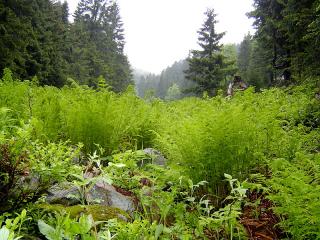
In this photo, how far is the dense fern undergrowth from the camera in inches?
78.6

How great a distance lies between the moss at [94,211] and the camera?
7.45ft

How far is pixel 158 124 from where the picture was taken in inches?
208

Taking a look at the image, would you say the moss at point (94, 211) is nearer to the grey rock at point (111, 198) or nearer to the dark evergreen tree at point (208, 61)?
the grey rock at point (111, 198)

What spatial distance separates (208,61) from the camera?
28.1 m

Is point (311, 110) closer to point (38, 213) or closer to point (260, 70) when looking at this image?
point (38, 213)

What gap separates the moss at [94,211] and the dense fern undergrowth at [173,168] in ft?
0.11

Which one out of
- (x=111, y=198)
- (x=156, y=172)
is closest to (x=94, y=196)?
(x=111, y=198)

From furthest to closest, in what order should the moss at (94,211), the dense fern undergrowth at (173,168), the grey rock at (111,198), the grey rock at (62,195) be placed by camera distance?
1. the grey rock at (111,198)
2. the grey rock at (62,195)
3. the moss at (94,211)
4. the dense fern undergrowth at (173,168)

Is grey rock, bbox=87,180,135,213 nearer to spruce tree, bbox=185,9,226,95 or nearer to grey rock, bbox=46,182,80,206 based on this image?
grey rock, bbox=46,182,80,206

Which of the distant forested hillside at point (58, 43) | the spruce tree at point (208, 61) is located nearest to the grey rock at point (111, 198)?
the distant forested hillside at point (58, 43)

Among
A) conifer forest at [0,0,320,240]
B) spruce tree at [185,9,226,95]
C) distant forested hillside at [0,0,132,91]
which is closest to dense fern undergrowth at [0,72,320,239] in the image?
conifer forest at [0,0,320,240]

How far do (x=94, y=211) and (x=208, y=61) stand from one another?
2659 cm

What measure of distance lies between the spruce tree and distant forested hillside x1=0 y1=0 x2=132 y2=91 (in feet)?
29.2

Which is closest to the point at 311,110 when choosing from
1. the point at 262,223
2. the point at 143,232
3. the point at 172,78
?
the point at 262,223
